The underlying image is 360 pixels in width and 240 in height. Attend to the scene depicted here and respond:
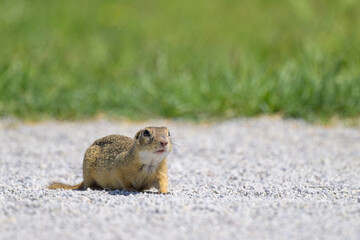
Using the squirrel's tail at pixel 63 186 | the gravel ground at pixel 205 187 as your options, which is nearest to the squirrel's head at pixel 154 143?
the gravel ground at pixel 205 187

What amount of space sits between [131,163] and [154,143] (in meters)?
0.26

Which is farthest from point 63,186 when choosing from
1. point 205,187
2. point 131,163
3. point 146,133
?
point 205,187

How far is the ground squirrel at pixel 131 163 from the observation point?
14.7ft

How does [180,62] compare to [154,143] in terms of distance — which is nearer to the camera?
[154,143]

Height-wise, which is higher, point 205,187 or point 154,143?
point 154,143

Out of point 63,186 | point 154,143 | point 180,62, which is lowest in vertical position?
point 63,186

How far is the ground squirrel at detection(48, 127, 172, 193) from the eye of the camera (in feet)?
14.7

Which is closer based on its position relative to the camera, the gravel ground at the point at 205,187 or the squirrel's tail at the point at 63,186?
the gravel ground at the point at 205,187

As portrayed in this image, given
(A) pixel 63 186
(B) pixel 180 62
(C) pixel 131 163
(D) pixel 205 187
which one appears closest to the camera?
(C) pixel 131 163

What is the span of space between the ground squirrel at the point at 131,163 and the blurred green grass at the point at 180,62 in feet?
12.0

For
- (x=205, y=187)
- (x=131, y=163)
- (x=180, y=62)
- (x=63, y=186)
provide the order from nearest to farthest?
(x=131, y=163), (x=205, y=187), (x=63, y=186), (x=180, y=62)

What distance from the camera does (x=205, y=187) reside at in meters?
4.99

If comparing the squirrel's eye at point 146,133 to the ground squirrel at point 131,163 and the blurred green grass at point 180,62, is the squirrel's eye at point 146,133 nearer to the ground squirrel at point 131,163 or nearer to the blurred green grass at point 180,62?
the ground squirrel at point 131,163

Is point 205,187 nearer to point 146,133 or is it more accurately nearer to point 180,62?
point 146,133
